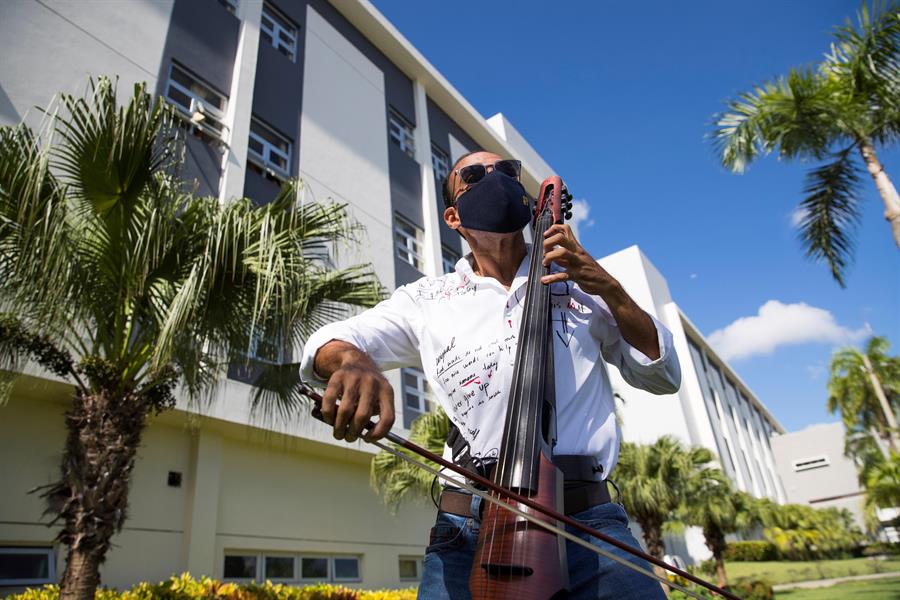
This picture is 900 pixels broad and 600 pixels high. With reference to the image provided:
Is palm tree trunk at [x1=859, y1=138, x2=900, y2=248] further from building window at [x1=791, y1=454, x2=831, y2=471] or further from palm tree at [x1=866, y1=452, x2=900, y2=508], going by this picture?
building window at [x1=791, y1=454, x2=831, y2=471]

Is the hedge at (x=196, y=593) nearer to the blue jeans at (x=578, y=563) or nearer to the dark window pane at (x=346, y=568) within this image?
the dark window pane at (x=346, y=568)

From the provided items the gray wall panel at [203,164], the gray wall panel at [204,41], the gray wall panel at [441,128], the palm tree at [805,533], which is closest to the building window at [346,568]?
the gray wall panel at [203,164]

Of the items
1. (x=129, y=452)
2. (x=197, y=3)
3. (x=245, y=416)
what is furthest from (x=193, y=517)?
(x=197, y=3)

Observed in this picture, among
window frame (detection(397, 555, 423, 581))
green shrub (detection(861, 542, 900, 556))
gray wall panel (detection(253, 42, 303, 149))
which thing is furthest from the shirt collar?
green shrub (detection(861, 542, 900, 556))

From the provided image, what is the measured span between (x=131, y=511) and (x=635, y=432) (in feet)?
94.8

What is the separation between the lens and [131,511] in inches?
303

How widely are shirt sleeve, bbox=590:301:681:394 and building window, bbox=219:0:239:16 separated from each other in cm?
1348

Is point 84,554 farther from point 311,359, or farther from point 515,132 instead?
point 515,132

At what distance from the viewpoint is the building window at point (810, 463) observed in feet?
174

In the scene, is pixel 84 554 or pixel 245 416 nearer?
pixel 84 554

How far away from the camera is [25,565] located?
22.2 feet

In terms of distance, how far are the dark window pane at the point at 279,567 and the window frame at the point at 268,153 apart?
24.7 ft

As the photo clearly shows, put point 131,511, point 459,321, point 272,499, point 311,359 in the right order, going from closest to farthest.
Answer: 1. point 311,359
2. point 459,321
3. point 131,511
4. point 272,499

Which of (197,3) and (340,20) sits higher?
(340,20)
